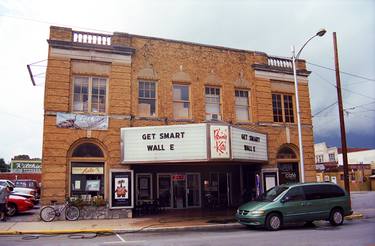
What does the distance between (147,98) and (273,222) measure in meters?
10.0

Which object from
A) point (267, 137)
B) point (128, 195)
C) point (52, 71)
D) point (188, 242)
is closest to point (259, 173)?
point (267, 137)

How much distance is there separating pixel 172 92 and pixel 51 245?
39.3 ft

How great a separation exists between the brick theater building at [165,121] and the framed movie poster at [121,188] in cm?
5

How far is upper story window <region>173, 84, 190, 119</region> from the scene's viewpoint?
21375 millimetres

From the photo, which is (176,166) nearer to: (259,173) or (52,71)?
(259,173)

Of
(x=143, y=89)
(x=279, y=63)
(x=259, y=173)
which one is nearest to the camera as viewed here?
(x=143, y=89)

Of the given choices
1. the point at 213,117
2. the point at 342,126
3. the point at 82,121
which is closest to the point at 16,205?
the point at 82,121

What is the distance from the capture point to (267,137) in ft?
70.6

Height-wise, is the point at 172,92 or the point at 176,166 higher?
the point at 172,92

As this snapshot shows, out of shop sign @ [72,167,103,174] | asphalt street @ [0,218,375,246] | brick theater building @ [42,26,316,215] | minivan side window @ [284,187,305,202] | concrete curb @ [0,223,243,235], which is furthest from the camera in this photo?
A: shop sign @ [72,167,103,174]

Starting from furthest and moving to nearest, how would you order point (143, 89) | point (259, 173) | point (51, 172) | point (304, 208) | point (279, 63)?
point (279, 63) < point (259, 173) < point (143, 89) < point (51, 172) < point (304, 208)

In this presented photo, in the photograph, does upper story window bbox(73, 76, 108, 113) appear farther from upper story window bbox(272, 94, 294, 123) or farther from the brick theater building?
upper story window bbox(272, 94, 294, 123)

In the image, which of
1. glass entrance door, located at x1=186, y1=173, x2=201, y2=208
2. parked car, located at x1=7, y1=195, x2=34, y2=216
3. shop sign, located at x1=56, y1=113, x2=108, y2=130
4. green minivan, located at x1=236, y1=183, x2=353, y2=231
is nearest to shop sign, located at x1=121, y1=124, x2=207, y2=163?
shop sign, located at x1=56, y1=113, x2=108, y2=130

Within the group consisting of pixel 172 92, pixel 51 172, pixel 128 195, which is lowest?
pixel 128 195
